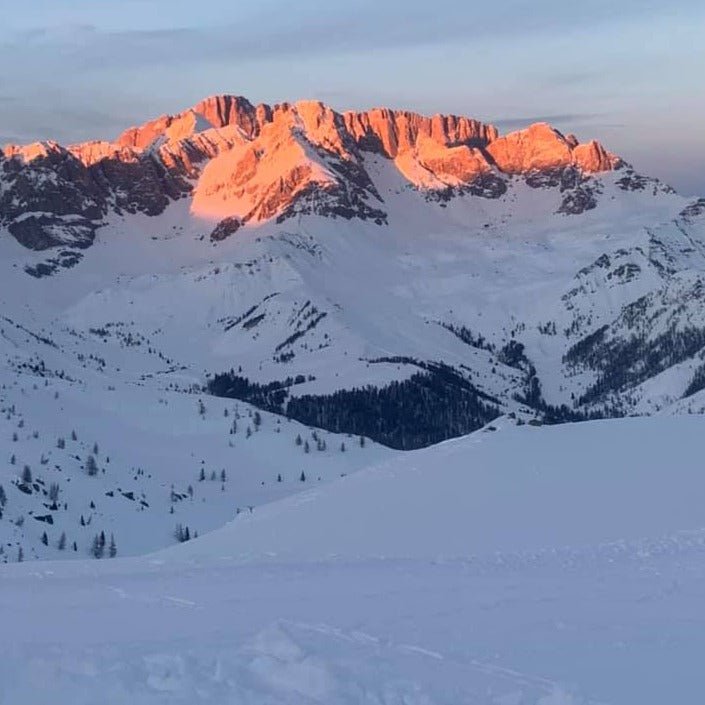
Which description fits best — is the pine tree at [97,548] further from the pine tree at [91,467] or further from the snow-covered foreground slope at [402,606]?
the snow-covered foreground slope at [402,606]

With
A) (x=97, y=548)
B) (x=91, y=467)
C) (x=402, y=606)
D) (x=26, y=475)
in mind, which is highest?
(x=402, y=606)

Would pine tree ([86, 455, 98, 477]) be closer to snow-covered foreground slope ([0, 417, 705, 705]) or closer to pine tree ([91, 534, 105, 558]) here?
pine tree ([91, 534, 105, 558])

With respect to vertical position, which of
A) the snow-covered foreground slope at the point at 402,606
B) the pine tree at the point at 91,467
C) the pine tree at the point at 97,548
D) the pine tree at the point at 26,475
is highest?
the snow-covered foreground slope at the point at 402,606

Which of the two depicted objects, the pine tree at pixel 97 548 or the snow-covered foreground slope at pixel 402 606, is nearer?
the snow-covered foreground slope at pixel 402 606

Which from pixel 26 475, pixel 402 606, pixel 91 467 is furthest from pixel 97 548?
pixel 402 606

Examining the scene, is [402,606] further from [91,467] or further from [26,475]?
[91,467]

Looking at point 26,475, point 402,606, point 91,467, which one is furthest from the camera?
point 91,467

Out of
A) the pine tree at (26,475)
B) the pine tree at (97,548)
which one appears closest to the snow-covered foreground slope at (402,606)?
the pine tree at (97,548)

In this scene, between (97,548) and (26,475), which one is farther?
(26,475)

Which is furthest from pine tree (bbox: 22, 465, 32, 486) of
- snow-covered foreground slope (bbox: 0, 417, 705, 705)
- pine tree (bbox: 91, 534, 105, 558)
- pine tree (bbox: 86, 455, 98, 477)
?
snow-covered foreground slope (bbox: 0, 417, 705, 705)
